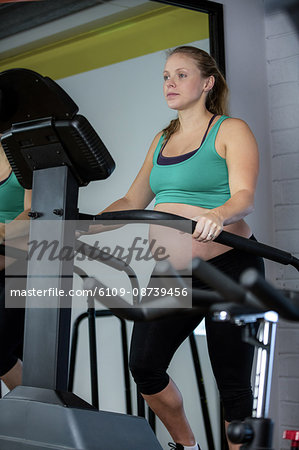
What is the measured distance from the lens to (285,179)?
322cm

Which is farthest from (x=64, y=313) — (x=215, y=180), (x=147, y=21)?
(x=147, y=21)

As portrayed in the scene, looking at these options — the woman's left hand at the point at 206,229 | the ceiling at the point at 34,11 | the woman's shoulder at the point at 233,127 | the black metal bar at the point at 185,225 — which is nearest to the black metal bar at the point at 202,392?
the woman's shoulder at the point at 233,127

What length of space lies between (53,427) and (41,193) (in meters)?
0.66

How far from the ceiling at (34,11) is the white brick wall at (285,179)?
1.01 m

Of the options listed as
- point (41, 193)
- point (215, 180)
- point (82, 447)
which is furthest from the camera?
point (215, 180)

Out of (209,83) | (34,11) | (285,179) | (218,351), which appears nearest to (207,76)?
(209,83)

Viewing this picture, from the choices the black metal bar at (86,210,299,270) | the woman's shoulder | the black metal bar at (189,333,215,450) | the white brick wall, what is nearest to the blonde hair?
the woman's shoulder

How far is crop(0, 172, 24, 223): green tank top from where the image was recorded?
248cm

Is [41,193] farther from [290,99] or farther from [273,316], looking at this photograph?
[290,99]

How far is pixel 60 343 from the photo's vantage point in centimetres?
164

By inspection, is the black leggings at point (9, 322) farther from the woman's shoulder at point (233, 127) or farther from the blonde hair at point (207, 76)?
the woman's shoulder at point (233, 127)

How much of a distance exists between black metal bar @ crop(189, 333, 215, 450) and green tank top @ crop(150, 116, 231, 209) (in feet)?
3.57

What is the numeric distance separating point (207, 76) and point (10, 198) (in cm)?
95

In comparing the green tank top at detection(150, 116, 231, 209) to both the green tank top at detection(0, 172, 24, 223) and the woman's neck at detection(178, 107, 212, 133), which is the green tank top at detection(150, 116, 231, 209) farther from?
the green tank top at detection(0, 172, 24, 223)
